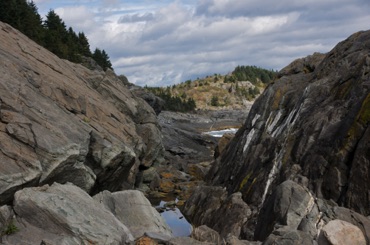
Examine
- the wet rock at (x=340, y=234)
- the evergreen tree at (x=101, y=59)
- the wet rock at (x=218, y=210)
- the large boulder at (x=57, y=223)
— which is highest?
the evergreen tree at (x=101, y=59)

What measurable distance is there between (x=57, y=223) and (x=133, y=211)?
5472 mm

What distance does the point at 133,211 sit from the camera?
72.5 ft

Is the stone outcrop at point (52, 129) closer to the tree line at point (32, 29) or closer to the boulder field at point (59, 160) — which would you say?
the boulder field at point (59, 160)

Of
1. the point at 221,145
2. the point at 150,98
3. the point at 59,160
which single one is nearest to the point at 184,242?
the point at 59,160

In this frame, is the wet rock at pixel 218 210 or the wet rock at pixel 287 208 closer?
the wet rock at pixel 287 208

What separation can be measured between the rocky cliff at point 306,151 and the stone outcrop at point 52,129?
24.3ft

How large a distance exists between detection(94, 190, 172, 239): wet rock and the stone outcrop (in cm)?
333

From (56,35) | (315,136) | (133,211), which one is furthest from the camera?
(56,35)

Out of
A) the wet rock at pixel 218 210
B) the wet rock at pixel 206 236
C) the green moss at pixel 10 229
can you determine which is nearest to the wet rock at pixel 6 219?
the green moss at pixel 10 229

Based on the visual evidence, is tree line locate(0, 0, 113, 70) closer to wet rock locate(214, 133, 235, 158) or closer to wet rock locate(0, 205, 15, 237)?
wet rock locate(214, 133, 235, 158)

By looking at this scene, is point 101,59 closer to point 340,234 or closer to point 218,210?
point 218,210

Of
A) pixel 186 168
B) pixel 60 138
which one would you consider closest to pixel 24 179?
pixel 60 138

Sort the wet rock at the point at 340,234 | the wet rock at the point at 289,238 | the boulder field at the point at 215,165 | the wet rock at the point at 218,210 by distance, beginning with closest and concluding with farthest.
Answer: the wet rock at the point at 289,238
the wet rock at the point at 340,234
the boulder field at the point at 215,165
the wet rock at the point at 218,210

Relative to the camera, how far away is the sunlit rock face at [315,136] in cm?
2141
